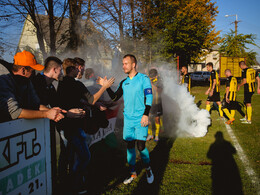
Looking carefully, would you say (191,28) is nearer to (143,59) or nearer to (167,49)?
(167,49)

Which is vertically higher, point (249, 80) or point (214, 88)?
point (249, 80)

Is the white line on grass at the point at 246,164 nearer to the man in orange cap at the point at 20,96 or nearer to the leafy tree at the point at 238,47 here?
the man in orange cap at the point at 20,96

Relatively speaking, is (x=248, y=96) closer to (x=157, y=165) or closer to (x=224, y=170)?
(x=224, y=170)

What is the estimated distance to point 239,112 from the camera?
9.07 m

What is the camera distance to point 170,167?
3699 mm

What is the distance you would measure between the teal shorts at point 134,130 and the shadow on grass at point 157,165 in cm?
72

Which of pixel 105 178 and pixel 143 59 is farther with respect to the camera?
pixel 143 59

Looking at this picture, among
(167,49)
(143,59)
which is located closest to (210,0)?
(167,49)

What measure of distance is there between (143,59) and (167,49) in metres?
5.49

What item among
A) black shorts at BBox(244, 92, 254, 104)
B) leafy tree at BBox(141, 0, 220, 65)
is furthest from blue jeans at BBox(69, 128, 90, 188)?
leafy tree at BBox(141, 0, 220, 65)

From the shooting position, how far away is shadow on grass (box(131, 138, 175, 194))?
2999mm

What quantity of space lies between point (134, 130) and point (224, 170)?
5.98 feet

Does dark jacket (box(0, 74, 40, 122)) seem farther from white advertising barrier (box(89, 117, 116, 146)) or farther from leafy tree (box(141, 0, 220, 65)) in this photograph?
leafy tree (box(141, 0, 220, 65))

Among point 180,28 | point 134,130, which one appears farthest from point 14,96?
point 180,28
